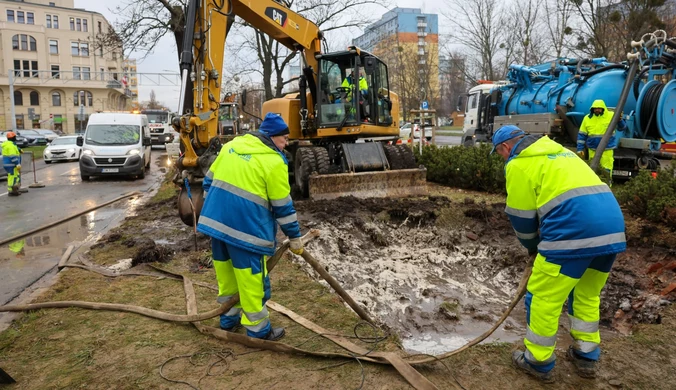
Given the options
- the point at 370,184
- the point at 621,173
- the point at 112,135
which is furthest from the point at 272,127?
the point at 112,135

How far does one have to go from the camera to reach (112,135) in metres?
16.1

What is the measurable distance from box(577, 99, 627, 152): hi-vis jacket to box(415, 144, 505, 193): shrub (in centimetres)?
169

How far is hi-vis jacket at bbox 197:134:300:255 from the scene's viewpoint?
359 centimetres

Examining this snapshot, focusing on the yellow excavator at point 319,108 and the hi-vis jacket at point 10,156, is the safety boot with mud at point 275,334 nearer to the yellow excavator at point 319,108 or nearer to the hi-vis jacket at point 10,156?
the yellow excavator at point 319,108

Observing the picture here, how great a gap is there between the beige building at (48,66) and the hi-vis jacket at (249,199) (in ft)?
201

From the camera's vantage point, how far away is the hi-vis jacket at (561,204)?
3055 mm

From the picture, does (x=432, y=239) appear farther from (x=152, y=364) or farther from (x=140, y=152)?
(x=140, y=152)

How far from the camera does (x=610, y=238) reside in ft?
10.1

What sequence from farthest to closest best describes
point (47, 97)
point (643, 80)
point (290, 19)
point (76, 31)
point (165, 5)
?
1. point (76, 31)
2. point (47, 97)
3. point (165, 5)
4. point (643, 80)
5. point (290, 19)

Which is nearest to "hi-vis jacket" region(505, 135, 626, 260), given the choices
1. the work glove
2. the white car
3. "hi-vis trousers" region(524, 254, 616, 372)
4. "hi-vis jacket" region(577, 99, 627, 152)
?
"hi-vis trousers" region(524, 254, 616, 372)

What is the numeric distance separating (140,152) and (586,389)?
1565 cm

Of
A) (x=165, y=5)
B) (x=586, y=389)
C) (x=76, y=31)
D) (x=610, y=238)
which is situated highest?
(x=76, y=31)

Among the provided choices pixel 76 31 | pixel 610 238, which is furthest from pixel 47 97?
pixel 610 238

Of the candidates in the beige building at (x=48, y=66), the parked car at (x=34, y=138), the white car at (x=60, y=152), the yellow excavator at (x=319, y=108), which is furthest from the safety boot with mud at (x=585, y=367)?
the beige building at (x=48, y=66)
